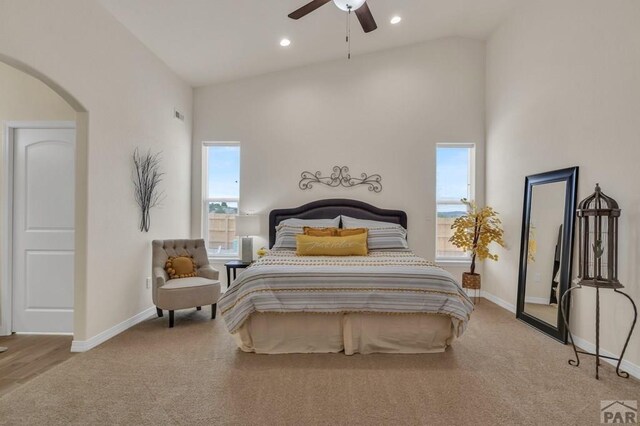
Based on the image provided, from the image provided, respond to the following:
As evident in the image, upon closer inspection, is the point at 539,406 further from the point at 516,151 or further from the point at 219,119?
the point at 219,119

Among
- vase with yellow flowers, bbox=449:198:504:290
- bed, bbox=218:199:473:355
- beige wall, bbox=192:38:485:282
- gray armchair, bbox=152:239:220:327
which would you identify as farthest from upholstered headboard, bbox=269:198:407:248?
bed, bbox=218:199:473:355

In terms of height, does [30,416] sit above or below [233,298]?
below

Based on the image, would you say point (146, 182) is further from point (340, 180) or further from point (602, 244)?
point (602, 244)

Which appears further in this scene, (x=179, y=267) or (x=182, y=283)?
(x=179, y=267)

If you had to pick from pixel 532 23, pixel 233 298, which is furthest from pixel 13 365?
pixel 532 23

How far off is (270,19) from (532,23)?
304 cm

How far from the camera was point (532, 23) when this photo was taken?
415cm

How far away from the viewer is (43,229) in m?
3.60

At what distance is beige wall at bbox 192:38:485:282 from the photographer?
5344 mm

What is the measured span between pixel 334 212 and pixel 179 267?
2262mm

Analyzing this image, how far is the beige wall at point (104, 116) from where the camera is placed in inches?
106

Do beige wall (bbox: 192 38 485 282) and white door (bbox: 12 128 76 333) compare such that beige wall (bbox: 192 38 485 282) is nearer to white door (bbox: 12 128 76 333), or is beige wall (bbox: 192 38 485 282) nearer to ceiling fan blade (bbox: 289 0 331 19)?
white door (bbox: 12 128 76 333)

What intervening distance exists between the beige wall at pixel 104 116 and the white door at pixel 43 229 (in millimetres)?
458

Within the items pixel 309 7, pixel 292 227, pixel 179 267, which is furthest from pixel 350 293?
pixel 309 7
